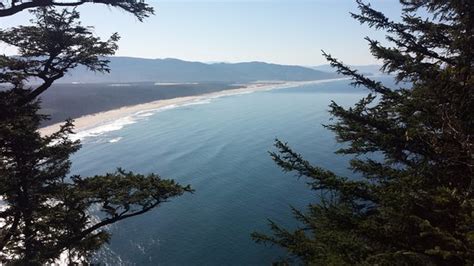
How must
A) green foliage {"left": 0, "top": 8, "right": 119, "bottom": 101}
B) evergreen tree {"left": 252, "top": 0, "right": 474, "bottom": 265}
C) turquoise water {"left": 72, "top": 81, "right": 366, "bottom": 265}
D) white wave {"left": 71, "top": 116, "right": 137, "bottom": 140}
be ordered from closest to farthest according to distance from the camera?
evergreen tree {"left": 252, "top": 0, "right": 474, "bottom": 265} → green foliage {"left": 0, "top": 8, "right": 119, "bottom": 101} → turquoise water {"left": 72, "top": 81, "right": 366, "bottom": 265} → white wave {"left": 71, "top": 116, "right": 137, "bottom": 140}

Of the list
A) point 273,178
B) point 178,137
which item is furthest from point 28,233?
point 178,137

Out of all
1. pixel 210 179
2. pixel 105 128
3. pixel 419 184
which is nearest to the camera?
pixel 419 184

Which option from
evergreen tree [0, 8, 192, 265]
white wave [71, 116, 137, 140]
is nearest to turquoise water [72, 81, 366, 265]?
white wave [71, 116, 137, 140]

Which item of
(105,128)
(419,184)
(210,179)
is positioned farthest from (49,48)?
(105,128)

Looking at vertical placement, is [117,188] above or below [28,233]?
above

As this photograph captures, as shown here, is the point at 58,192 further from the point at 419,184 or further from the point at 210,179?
the point at 210,179

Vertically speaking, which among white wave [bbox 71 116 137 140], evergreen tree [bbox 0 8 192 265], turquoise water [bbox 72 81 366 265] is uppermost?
evergreen tree [bbox 0 8 192 265]

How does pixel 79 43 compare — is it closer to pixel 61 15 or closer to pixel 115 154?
pixel 61 15

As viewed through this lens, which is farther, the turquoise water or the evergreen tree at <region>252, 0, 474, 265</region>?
the turquoise water

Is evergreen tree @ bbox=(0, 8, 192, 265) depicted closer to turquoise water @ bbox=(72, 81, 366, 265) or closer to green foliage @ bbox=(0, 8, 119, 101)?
green foliage @ bbox=(0, 8, 119, 101)
